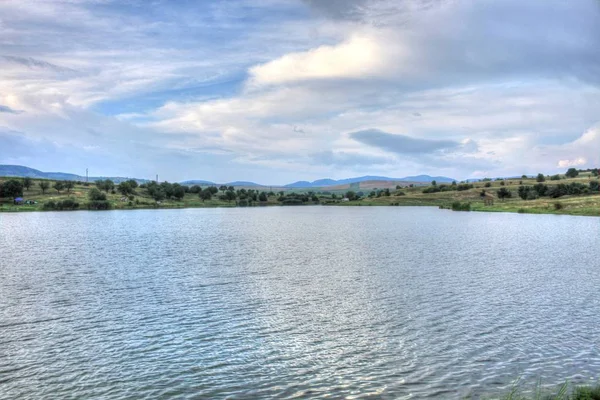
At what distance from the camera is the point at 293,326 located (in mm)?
29469

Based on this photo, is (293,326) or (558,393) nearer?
(558,393)

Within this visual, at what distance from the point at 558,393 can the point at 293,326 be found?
15692mm

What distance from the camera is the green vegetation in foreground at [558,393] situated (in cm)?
1739

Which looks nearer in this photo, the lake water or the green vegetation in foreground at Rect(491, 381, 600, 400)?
the green vegetation in foreground at Rect(491, 381, 600, 400)

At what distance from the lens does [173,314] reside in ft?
105

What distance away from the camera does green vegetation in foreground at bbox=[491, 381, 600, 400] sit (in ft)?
57.1

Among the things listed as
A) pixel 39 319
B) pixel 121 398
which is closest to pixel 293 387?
pixel 121 398

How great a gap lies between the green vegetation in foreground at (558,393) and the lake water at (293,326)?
1141 mm

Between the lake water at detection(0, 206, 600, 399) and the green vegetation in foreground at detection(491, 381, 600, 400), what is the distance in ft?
→ 3.74

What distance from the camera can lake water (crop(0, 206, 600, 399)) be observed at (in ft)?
68.2

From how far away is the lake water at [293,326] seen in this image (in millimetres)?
20781

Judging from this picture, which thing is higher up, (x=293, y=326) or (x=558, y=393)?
(x=558, y=393)

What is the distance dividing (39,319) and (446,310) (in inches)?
1130

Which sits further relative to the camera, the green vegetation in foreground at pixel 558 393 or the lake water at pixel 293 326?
the lake water at pixel 293 326
